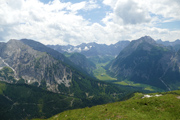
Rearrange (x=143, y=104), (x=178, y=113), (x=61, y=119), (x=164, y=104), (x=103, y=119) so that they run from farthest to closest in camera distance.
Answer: (x=61, y=119)
(x=143, y=104)
(x=164, y=104)
(x=103, y=119)
(x=178, y=113)

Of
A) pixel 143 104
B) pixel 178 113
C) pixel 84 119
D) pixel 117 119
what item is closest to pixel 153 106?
pixel 143 104

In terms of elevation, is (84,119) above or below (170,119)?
below

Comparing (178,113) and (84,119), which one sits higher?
(178,113)

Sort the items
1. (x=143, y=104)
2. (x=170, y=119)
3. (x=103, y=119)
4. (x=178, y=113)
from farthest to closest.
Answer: (x=143, y=104) < (x=103, y=119) < (x=178, y=113) < (x=170, y=119)

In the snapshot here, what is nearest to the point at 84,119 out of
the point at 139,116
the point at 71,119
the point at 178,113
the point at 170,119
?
the point at 71,119

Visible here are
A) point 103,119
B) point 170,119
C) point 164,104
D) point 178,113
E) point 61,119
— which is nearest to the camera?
point 170,119

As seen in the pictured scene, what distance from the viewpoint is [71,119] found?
56250 millimetres

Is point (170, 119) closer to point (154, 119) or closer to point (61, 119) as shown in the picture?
point (154, 119)

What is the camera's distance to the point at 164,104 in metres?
50.7

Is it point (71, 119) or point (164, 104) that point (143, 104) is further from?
point (71, 119)

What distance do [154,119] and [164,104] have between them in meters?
13.8

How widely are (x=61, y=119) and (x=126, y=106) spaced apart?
3419cm

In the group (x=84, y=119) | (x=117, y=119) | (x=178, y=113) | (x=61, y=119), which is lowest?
(x=61, y=119)

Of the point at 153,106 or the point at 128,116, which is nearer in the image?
the point at 128,116
